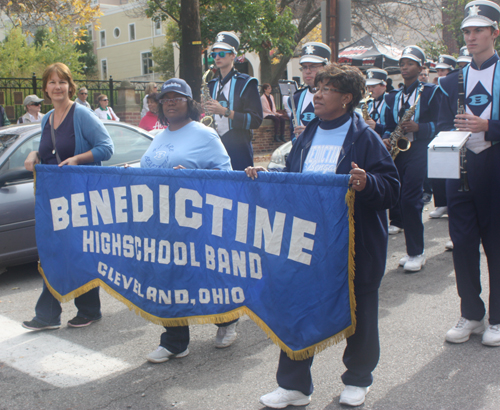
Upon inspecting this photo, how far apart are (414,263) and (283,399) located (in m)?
3.23

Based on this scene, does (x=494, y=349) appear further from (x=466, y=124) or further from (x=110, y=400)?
(x=110, y=400)

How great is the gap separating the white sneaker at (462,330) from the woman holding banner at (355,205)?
111 cm

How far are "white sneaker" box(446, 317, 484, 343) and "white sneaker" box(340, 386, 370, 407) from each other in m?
1.13

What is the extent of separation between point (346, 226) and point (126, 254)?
1.63 meters

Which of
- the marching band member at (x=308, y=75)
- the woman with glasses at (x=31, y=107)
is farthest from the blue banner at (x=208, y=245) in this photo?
the woman with glasses at (x=31, y=107)

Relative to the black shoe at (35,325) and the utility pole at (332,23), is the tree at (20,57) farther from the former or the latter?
the black shoe at (35,325)

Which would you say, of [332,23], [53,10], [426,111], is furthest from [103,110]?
[426,111]

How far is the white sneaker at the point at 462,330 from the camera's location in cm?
399

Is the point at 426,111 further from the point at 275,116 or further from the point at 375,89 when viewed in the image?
the point at 275,116

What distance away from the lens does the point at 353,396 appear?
10.3 ft

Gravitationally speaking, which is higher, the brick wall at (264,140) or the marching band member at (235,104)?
the marching band member at (235,104)

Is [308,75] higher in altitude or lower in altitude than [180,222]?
higher

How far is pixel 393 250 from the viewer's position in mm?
6887

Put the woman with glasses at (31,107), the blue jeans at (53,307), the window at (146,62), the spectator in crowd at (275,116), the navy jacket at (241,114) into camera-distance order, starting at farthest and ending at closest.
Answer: the window at (146,62)
the spectator in crowd at (275,116)
the woman with glasses at (31,107)
the navy jacket at (241,114)
the blue jeans at (53,307)
